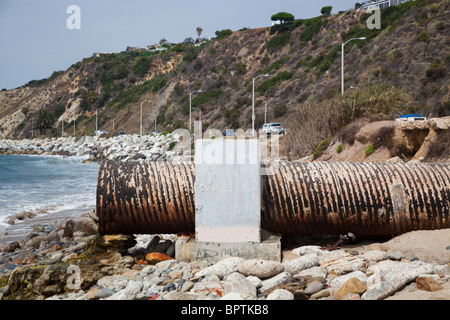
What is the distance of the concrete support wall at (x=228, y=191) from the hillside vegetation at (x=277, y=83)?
14.7 meters

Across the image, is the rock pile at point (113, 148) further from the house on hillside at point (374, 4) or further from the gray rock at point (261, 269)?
the house on hillside at point (374, 4)

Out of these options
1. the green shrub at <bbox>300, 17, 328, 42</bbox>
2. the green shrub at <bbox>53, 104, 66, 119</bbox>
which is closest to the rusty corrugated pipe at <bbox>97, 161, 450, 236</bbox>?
the green shrub at <bbox>300, 17, 328, 42</bbox>

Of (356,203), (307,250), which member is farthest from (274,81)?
(307,250)

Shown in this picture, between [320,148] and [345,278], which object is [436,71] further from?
[345,278]

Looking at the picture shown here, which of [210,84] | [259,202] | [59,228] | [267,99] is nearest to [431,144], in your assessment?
[259,202]

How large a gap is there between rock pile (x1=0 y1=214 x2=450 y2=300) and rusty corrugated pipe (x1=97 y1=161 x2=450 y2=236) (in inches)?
15.1

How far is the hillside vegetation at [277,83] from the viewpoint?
22047mm

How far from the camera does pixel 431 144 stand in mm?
12688

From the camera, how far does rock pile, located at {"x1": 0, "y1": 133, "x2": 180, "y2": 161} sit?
38.9m

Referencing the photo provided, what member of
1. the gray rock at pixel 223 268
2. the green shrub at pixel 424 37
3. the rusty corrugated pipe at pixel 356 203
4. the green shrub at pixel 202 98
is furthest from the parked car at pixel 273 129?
the gray rock at pixel 223 268

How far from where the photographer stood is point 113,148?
155ft

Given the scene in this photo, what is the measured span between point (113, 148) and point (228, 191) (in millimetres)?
43445

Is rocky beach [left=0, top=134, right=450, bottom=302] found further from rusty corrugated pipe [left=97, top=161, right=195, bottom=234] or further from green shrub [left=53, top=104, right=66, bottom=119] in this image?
green shrub [left=53, top=104, right=66, bottom=119]
